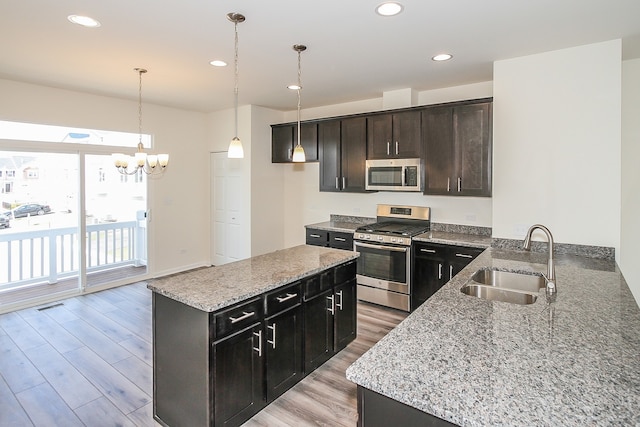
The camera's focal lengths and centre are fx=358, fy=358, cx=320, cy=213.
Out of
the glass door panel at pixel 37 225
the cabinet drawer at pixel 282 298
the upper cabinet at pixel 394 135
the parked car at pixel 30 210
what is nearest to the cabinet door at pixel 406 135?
the upper cabinet at pixel 394 135

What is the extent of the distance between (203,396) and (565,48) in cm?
400

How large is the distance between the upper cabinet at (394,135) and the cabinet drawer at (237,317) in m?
2.87

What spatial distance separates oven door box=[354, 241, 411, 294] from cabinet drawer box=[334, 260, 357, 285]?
1.10 metres

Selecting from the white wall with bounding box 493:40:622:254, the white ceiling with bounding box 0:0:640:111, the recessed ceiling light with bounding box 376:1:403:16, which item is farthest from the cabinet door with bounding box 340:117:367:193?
the recessed ceiling light with bounding box 376:1:403:16

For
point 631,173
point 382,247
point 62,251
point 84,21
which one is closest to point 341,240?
point 382,247

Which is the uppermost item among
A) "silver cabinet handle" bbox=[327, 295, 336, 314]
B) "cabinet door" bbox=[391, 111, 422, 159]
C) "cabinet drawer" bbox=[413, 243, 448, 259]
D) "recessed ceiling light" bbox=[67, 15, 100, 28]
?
"recessed ceiling light" bbox=[67, 15, 100, 28]

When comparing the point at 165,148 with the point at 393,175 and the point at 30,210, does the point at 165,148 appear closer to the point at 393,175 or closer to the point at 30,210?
the point at 30,210

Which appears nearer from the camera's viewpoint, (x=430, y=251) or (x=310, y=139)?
(x=430, y=251)

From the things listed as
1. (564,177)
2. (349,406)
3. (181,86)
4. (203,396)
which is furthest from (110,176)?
(564,177)

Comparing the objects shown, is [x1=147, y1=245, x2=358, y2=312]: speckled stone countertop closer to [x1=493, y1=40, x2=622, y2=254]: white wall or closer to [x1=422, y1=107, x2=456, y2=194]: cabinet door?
[x1=422, y1=107, x2=456, y2=194]: cabinet door

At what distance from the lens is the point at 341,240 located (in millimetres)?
4867

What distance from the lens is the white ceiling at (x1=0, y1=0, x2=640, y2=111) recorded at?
8.09 ft

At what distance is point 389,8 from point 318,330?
2456mm

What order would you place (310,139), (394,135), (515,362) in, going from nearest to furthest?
(515,362) < (394,135) < (310,139)
